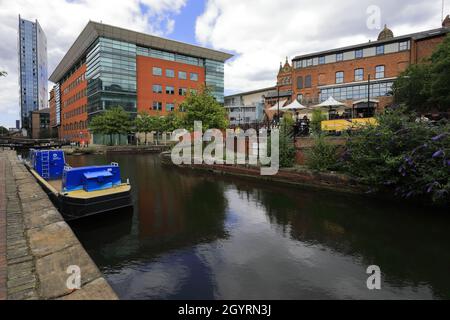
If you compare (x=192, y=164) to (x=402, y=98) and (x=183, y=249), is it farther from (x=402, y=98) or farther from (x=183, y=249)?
(x=402, y=98)

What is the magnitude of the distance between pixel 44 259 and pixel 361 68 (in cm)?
4048

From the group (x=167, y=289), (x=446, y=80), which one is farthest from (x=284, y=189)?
(x=446, y=80)

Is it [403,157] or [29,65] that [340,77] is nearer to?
[403,157]

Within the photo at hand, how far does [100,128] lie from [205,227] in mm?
40662

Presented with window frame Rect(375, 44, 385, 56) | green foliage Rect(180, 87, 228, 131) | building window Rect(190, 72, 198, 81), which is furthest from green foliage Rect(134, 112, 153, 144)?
window frame Rect(375, 44, 385, 56)

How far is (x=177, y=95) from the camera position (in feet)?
192

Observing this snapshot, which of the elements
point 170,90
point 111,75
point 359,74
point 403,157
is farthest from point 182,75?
point 403,157

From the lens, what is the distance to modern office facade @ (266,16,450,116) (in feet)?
108

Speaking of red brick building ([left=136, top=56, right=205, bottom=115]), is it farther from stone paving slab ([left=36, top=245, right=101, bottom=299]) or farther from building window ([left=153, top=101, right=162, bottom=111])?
stone paving slab ([left=36, top=245, right=101, bottom=299])

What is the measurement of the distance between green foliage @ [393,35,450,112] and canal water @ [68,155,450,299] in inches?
469

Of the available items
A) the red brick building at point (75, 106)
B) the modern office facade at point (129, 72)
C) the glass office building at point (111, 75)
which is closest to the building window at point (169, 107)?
the modern office facade at point (129, 72)

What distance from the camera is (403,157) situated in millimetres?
10469

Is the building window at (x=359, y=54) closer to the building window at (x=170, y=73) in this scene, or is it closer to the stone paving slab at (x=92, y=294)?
the building window at (x=170, y=73)


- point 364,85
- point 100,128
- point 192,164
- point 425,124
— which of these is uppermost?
point 364,85
